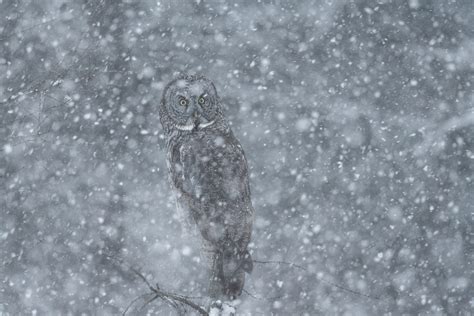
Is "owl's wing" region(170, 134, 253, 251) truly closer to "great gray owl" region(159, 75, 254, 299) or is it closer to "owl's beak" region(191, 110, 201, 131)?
"great gray owl" region(159, 75, 254, 299)

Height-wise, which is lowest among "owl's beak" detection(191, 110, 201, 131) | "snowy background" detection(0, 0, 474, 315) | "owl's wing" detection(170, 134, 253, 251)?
"snowy background" detection(0, 0, 474, 315)

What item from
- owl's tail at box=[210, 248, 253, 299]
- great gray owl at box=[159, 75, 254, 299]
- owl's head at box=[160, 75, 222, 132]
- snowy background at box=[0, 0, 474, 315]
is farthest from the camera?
snowy background at box=[0, 0, 474, 315]

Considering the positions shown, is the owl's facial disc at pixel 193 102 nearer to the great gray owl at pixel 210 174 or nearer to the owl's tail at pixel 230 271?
the great gray owl at pixel 210 174

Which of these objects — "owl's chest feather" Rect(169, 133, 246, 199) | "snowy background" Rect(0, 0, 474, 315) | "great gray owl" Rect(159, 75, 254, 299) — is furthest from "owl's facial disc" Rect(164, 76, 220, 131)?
"snowy background" Rect(0, 0, 474, 315)

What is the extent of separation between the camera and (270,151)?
598 cm

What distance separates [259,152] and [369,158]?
3.72 feet

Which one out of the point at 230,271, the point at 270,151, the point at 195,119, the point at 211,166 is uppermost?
the point at 195,119

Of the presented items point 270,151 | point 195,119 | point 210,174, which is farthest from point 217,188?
point 270,151

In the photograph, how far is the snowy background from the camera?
18.3ft

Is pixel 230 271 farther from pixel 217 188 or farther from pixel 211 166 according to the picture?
pixel 211 166

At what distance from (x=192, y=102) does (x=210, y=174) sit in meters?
0.56

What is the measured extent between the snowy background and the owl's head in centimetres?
150

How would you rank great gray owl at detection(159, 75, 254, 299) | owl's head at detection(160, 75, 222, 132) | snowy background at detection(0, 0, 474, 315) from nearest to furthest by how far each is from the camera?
great gray owl at detection(159, 75, 254, 299), owl's head at detection(160, 75, 222, 132), snowy background at detection(0, 0, 474, 315)

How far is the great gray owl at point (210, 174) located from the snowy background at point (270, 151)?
4.76ft
